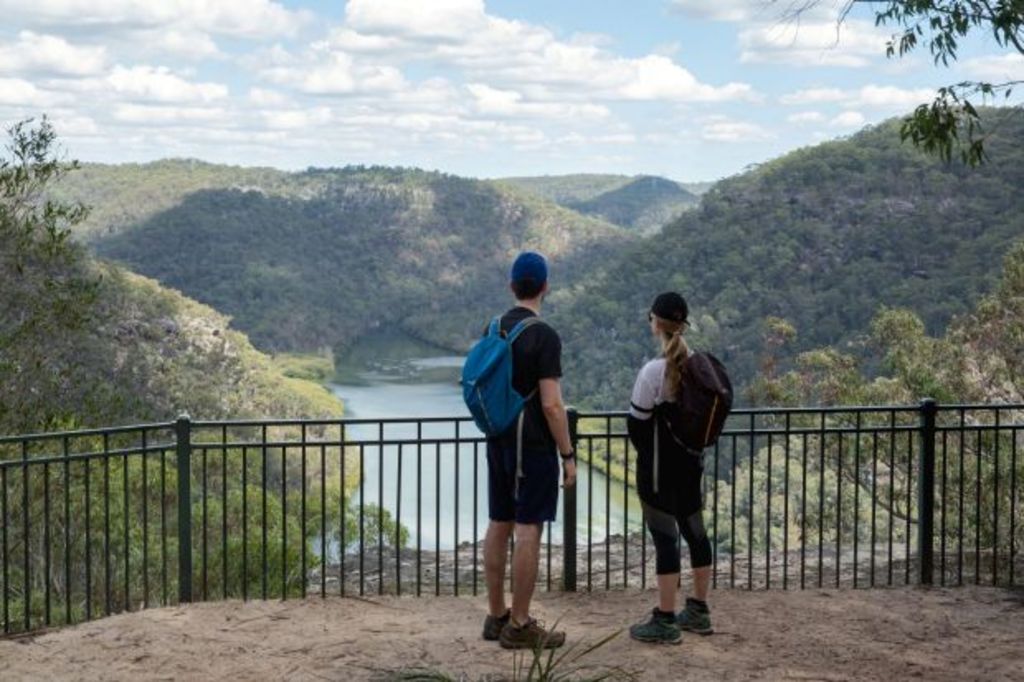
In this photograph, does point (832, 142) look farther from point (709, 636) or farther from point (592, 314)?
point (709, 636)

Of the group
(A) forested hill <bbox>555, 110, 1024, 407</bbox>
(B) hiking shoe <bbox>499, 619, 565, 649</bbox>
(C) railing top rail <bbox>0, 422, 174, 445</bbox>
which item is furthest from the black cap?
(A) forested hill <bbox>555, 110, 1024, 407</bbox>

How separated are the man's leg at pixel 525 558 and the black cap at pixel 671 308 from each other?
42.6 inches

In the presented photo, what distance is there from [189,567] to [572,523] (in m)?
2.06

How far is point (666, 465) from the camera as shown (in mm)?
5398

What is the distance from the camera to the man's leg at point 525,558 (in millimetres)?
5262

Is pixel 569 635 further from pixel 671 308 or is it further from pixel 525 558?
pixel 671 308

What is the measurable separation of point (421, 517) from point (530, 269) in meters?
9.67

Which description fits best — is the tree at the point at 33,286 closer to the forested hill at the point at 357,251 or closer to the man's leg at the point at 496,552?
the man's leg at the point at 496,552

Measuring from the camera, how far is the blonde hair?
17.4ft

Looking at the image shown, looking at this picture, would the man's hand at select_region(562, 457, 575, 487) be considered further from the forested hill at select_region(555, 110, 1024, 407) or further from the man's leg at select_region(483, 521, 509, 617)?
the forested hill at select_region(555, 110, 1024, 407)

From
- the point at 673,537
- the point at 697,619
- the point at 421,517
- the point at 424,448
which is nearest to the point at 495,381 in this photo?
the point at 673,537

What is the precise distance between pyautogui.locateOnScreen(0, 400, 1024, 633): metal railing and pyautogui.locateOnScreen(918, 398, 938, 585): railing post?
0.01m

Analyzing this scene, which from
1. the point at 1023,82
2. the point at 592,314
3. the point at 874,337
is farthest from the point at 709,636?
the point at 592,314

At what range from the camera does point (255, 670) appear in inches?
207
